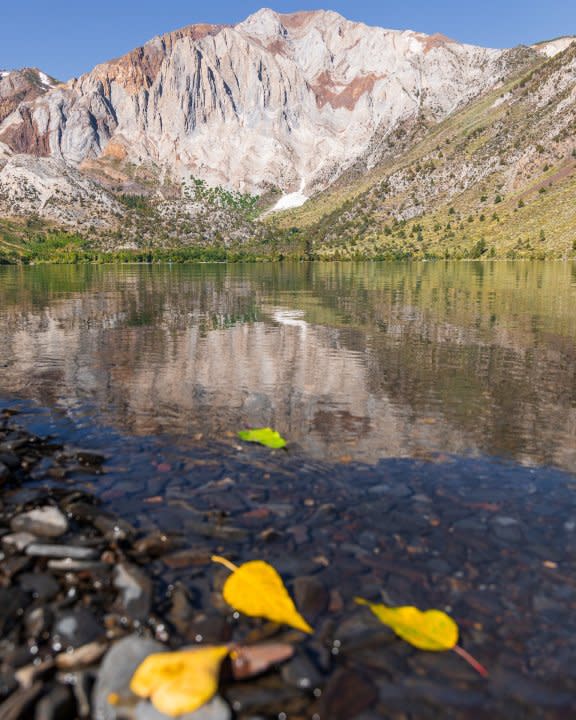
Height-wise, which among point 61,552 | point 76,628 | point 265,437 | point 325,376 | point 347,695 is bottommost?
point 347,695

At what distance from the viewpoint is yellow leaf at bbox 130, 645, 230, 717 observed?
6066 millimetres

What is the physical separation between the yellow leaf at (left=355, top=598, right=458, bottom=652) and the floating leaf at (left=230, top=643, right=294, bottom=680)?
5.42 feet

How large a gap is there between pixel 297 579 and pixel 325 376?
51.3ft

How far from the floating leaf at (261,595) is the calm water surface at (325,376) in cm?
586

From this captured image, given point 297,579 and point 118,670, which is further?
point 297,579

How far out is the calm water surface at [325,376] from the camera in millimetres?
16375

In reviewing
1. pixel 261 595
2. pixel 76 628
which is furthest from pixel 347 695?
pixel 76 628

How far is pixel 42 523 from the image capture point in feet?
32.7

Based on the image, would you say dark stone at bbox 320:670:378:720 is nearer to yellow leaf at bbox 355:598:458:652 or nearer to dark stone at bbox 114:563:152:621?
yellow leaf at bbox 355:598:458:652

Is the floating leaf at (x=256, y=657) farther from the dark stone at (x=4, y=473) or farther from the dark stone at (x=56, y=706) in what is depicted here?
the dark stone at (x=4, y=473)

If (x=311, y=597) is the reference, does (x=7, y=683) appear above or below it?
above

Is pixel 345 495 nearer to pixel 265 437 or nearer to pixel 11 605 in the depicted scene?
pixel 265 437

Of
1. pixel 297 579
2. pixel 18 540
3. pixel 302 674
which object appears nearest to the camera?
pixel 302 674

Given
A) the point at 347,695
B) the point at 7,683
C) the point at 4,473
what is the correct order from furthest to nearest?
the point at 4,473
the point at 347,695
the point at 7,683
